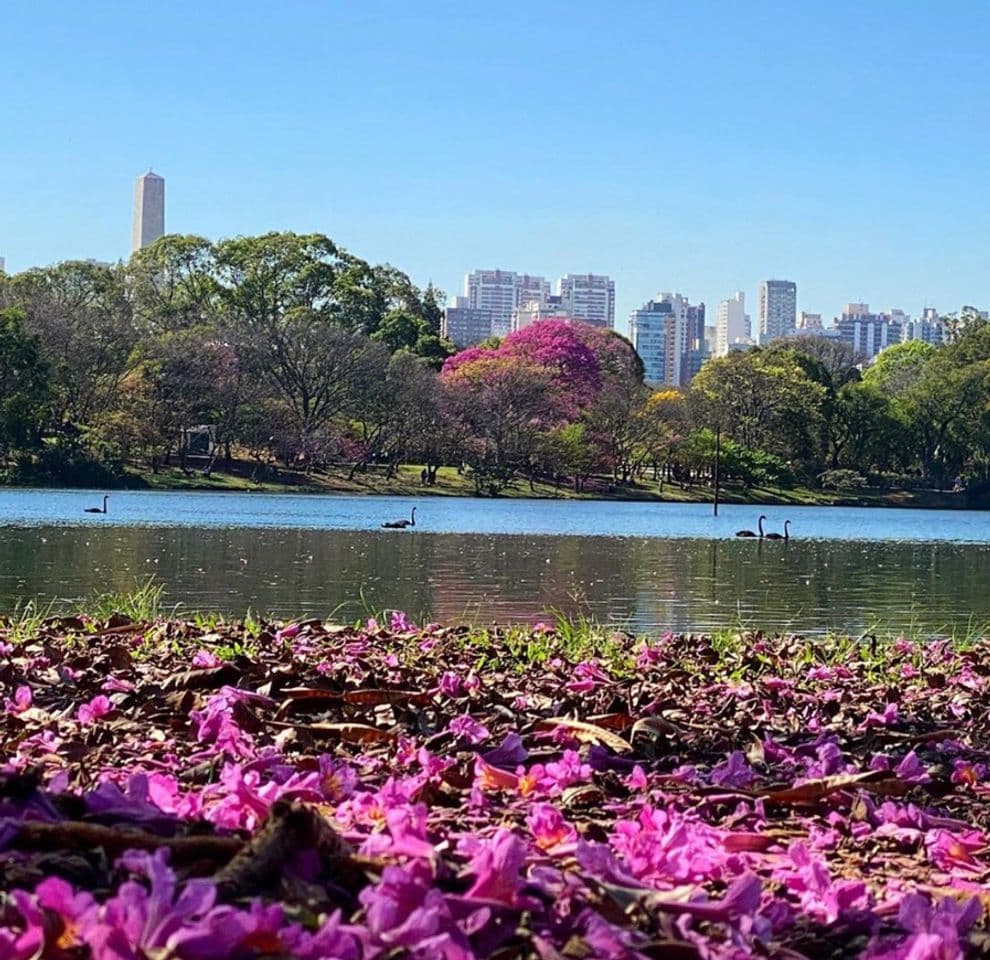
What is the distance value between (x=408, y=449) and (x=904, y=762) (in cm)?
6139

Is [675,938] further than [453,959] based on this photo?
Yes

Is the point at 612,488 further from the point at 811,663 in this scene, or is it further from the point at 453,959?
the point at 453,959

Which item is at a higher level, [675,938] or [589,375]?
[589,375]

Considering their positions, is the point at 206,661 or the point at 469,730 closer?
the point at 469,730

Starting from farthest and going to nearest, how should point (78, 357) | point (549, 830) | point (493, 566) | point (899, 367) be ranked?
1. point (899, 367)
2. point (78, 357)
3. point (493, 566)
4. point (549, 830)

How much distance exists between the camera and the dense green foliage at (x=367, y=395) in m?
58.8

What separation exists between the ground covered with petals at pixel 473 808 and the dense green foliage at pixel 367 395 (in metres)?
48.4

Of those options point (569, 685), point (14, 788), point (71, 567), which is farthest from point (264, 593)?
point (14, 788)

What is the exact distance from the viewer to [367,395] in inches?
2552

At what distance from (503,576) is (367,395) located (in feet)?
150

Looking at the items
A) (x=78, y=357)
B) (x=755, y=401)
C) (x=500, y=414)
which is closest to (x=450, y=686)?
(x=78, y=357)

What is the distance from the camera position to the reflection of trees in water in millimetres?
14508

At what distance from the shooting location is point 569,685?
197 inches

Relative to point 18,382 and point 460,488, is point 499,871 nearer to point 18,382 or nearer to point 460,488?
point 18,382
